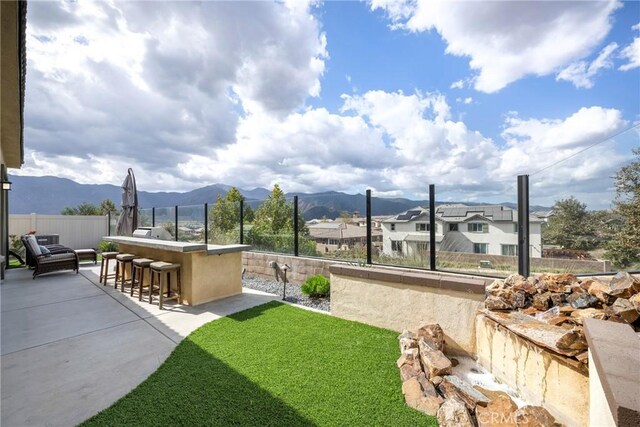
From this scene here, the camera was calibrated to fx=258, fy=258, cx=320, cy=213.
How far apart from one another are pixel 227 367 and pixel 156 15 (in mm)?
6964

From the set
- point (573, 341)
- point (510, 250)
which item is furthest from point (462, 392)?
point (510, 250)

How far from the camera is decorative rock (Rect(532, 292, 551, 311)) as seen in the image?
2.98 m

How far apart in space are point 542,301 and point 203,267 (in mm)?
5413

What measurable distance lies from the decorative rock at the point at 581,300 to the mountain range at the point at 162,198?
69.7 inches

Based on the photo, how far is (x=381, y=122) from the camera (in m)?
9.59

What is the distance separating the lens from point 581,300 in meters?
2.76

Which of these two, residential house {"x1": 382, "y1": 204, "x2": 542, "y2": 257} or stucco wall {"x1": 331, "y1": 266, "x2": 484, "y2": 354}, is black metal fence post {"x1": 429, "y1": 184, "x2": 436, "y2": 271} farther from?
stucco wall {"x1": 331, "y1": 266, "x2": 484, "y2": 354}

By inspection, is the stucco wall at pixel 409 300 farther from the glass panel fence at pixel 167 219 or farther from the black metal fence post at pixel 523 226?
the glass panel fence at pixel 167 219

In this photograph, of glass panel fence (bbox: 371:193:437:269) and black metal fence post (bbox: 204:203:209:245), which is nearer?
glass panel fence (bbox: 371:193:437:269)

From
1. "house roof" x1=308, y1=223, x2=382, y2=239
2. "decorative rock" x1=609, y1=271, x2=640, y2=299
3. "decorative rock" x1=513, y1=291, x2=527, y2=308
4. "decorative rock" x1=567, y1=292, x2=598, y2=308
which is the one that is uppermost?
"house roof" x1=308, y1=223, x2=382, y2=239

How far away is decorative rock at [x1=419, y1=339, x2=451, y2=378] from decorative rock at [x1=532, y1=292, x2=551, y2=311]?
134cm

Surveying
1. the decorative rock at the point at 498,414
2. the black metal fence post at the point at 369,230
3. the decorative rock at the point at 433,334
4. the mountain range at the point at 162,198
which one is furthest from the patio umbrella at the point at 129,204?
the decorative rock at the point at 498,414

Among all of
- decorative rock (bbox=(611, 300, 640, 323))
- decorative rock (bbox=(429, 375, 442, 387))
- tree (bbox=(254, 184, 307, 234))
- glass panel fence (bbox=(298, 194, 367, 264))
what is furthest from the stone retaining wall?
decorative rock (bbox=(611, 300, 640, 323))

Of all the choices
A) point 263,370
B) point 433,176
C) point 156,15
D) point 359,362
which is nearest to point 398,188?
point 433,176
